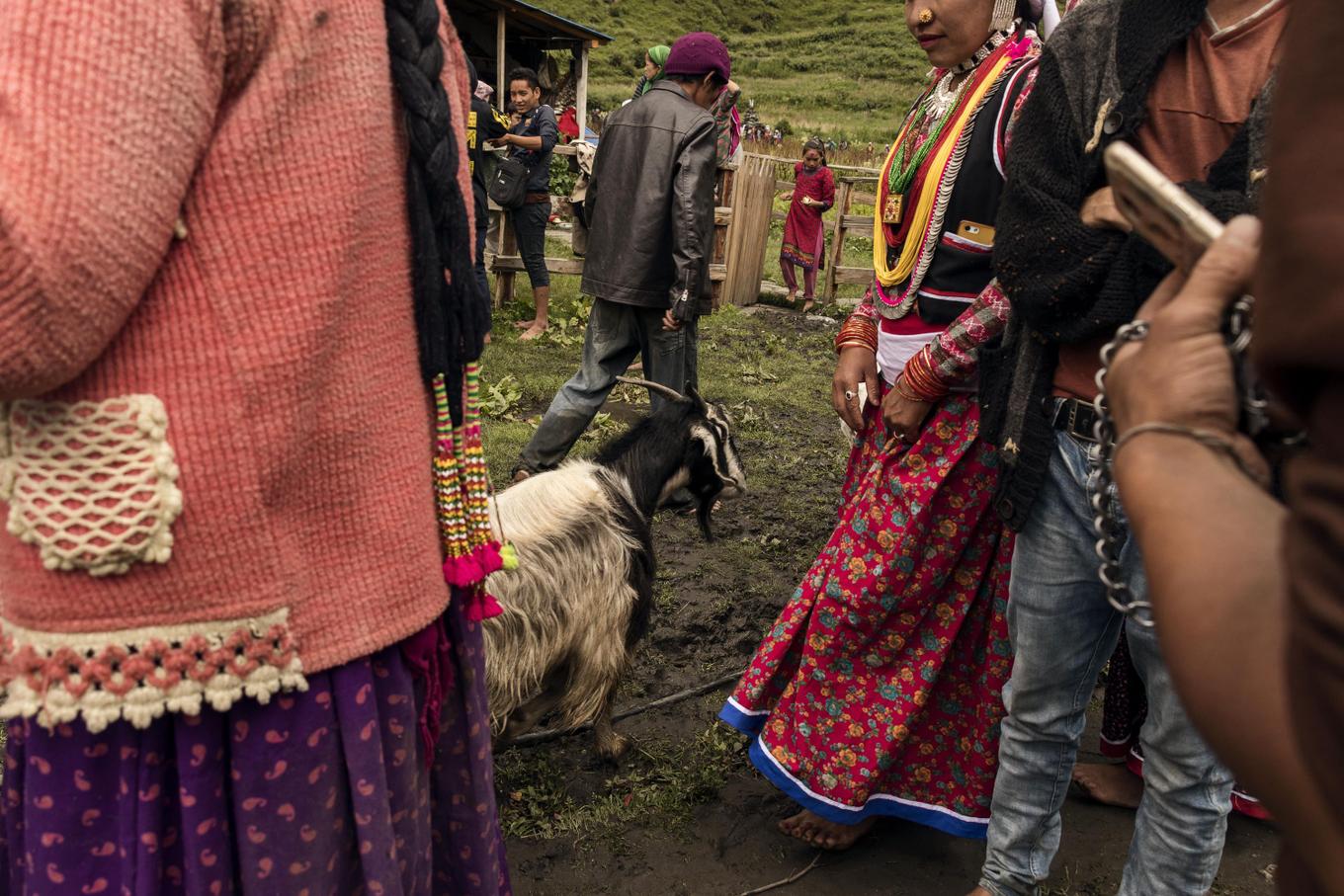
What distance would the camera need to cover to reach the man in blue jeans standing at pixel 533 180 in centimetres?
877

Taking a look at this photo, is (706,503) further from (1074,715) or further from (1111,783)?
(1074,715)

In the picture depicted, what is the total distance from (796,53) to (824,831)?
222ft

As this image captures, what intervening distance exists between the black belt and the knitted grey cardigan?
0.03 metres

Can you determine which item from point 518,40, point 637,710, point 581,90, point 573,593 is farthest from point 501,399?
point 581,90

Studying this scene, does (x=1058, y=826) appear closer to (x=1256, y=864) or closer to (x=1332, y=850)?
(x=1256, y=864)

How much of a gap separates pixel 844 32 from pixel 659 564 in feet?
236

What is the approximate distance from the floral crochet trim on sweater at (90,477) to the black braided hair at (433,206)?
0.41 metres

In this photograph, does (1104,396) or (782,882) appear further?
(782,882)

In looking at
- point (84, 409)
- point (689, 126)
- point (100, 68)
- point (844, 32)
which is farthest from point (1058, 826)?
point (844, 32)

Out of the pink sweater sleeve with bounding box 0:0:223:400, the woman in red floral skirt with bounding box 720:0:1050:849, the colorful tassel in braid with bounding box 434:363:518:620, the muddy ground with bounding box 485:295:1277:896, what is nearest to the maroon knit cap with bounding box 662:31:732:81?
the muddy ground with bounding box 485:295:1277:896

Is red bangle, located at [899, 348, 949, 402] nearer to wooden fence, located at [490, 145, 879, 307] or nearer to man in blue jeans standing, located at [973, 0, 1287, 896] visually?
man in blue jeans standing, located at [973, 0, 1287, 896]

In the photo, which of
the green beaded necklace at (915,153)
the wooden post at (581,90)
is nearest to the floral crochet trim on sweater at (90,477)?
the green beaded necklace at (915,153)

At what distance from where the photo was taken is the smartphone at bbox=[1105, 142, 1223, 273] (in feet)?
3.10

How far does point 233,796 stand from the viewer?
1459 mm
